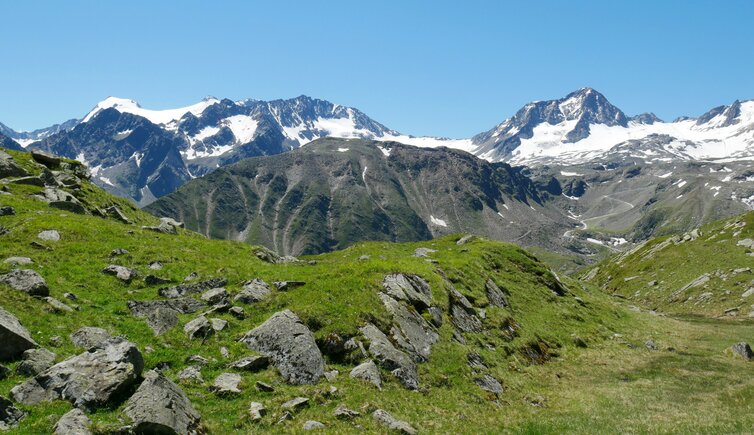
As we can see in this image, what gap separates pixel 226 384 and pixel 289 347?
4.42 meters

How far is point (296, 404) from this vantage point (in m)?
23.6

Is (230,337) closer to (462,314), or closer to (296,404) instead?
(296,404)

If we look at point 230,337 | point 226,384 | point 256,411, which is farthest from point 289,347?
point 256,411

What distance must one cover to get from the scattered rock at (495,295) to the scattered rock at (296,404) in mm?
27856

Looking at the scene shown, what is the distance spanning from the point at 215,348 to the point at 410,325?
13.7m

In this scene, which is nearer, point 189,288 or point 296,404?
point 296,404

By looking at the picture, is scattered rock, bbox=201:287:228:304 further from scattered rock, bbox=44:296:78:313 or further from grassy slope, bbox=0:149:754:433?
scattered rock, bbox=44:296:78:313

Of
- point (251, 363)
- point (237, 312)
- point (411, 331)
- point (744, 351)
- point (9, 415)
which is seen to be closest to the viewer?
point (9, 415)

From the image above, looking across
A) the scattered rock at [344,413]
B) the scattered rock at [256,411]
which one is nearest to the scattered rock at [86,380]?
the scattered rock at [256,411]

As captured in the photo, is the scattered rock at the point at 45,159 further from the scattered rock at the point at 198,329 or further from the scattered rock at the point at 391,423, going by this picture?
the scattered rock at the point at 391,423

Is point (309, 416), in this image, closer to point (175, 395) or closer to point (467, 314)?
point (175, 395)

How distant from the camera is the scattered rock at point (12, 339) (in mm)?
20984

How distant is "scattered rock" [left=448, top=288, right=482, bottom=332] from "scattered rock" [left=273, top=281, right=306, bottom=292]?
13.1 meters

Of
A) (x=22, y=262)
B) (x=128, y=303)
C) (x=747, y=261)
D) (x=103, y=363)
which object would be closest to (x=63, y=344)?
(x=103, y=363)
